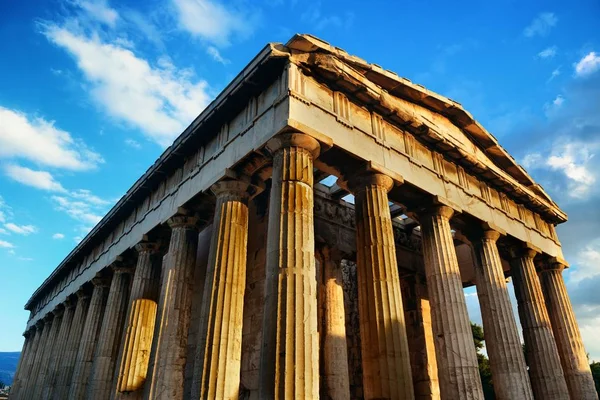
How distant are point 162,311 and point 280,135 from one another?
23.6ft

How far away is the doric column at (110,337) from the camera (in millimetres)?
17969

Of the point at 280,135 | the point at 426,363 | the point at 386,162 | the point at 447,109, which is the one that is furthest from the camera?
the point at 426,363

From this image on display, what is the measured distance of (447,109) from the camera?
53.6ft

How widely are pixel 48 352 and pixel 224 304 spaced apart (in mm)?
24347

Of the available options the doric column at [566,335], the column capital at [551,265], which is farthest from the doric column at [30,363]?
the column capital at [551,265]

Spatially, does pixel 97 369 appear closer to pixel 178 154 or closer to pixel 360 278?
pixel 178 154

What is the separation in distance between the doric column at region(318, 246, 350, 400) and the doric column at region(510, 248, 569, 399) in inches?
290

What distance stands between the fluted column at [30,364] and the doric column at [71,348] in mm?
10952

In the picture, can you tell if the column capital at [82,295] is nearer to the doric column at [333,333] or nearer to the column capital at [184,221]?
the column capital at [184,221]

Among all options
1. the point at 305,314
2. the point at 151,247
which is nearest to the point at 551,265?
the point at 305,314

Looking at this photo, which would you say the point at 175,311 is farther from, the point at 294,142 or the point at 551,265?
the point at 551,265

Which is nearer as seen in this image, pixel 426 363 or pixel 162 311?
pixel 162 311

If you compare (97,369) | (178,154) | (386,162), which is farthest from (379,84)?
(97,369)

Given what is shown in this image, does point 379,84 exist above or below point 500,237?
above
